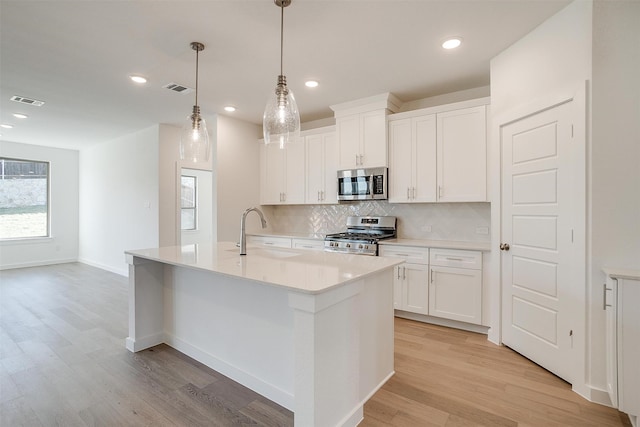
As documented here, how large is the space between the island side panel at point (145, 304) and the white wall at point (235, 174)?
1758mm

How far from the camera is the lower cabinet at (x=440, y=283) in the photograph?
10.4ft

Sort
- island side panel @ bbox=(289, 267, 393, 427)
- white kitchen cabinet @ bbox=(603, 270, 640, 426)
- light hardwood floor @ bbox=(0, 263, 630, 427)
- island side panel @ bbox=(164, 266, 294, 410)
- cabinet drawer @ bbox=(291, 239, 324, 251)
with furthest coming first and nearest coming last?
cabinet drawer @ bbox=(291, 239, 324, 251) → island side panel @ bbox=(164, 266, 294, 410) → light hardwood floor @ bbox=(0, 263, 630, 427) → white kitchen cabinet @ bbox=(603, 270, 640, 426) → island side panel @ bbox=(289, 267, 393, 427)

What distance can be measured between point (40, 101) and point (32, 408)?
3.78m

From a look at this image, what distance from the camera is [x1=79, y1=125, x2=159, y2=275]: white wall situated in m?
5.38

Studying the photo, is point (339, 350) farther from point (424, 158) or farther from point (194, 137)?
point (424, 158)

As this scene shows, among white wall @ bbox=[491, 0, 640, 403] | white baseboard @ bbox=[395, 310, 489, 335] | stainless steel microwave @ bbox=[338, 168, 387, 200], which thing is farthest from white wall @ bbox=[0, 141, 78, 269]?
white wall @ bbox=[491, 0, 640, 403]

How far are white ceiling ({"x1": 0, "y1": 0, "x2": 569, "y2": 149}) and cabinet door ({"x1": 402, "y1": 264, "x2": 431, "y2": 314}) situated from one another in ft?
6.81

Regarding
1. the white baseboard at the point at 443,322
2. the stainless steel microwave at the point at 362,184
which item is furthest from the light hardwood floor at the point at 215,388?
the stainless steel microwave at the point at 362,184

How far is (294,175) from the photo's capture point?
4.88 metres

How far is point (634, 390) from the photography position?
1756 mm

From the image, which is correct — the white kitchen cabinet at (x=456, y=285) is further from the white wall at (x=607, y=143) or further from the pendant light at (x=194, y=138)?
the pendant light at (x=194, y=138)

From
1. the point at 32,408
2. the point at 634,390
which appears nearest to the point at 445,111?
the point at 634,390

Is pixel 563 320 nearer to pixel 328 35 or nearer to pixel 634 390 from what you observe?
pixel 634 390

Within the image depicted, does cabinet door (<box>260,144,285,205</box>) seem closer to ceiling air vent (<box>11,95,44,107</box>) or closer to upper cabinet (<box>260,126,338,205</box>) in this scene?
upper cabinet (<box>260,126,338,205</box>)
